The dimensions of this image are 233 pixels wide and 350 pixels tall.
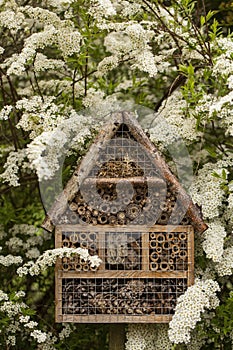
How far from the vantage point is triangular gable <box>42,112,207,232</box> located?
431cm

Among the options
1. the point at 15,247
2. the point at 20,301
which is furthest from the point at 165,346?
the point at 15,247

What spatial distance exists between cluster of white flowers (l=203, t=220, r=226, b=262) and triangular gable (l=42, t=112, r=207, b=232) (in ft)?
0.44

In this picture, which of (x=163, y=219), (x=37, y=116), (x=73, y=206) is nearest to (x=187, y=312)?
(x=163, y=219)

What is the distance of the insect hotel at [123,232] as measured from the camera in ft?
14.2

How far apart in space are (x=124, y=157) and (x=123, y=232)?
1.51 ft

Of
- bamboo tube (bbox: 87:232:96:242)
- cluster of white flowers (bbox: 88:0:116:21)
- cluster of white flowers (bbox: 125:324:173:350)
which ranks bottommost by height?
cluster of white flowers (bbox: 125:324:173:350)

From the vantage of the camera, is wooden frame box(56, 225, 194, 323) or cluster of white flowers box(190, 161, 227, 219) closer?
wooden frame box(56, 225, 194, 323)

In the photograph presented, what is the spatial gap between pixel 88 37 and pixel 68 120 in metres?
0.55

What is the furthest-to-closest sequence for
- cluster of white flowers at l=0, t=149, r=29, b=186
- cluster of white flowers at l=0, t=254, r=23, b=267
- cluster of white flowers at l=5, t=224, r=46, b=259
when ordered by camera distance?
cluster of white flowers at l=5, t=224, r=46, b=259, cluster of white flowers at l=0, t=254, r=23, b=267, cluster of white flowers at l=0, t=149, r=29, b=186

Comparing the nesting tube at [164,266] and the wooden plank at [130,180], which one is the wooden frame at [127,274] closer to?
the nesting tube at [164,266]

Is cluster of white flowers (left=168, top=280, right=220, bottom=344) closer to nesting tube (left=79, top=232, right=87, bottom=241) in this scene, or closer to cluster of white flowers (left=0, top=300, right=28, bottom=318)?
nesting tube (left=79, top=232, right=87, bottom=241)

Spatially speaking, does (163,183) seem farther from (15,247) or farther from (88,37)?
(15,247)

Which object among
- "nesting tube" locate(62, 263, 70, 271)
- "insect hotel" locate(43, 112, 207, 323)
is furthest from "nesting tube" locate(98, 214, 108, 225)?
"nesting tube" locate(62, 263, 70, 271)

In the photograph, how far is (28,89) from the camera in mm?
5434
